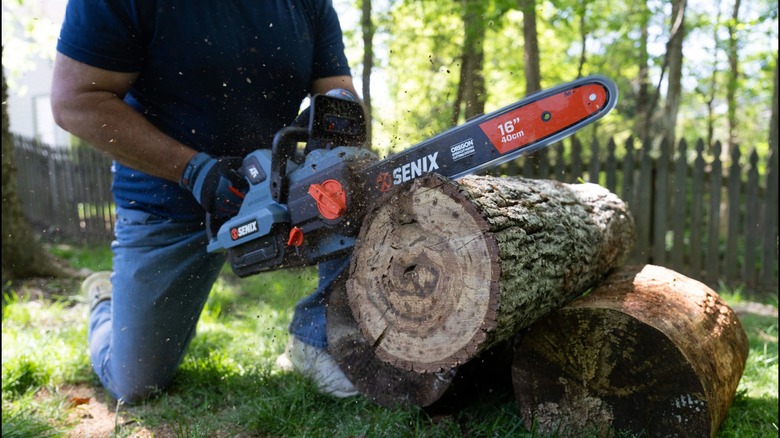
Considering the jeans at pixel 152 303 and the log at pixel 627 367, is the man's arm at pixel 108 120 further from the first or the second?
the log at pixel 627 367

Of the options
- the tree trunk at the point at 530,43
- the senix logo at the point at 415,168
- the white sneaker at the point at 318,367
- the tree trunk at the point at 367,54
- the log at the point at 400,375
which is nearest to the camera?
the senix logo at the point at 415,168

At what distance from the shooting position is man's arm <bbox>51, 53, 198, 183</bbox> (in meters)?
2.22

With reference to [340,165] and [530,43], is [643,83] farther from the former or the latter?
[340,165]

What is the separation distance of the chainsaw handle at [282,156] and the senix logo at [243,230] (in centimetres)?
14

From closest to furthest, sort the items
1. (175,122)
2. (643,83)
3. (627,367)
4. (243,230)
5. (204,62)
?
(627,367) < (243,230) < (204,62) < (175,122) < (643,83)

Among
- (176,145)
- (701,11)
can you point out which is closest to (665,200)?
(176,145)

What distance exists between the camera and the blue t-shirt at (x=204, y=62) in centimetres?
221

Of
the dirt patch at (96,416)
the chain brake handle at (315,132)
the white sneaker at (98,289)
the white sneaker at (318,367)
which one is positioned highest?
the chain brake handle at (315,132)

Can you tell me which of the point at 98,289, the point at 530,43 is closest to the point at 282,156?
the point at 530,43

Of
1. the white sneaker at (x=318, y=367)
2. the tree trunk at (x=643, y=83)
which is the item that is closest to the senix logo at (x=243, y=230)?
the white sneaker at (x=318, y=367)

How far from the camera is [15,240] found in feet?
16.3

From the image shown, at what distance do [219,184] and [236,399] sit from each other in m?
0.97

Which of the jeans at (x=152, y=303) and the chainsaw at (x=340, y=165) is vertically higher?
the chainsaw at (x=340, y=165)

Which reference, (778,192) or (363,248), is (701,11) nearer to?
(778,192)
